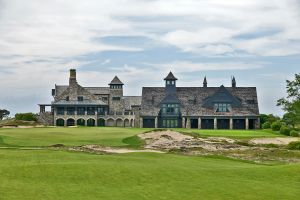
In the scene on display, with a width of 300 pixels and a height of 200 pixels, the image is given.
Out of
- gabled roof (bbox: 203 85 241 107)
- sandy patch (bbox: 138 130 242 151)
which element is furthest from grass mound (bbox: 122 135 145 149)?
gabled roof (bbox: 203 85 241 107)

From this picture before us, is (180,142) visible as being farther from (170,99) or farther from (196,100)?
(196,100)

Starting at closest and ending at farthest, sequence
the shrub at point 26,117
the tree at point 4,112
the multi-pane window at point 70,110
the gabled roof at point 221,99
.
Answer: the shrub at point 26,117 < the gabled roof at point 221,99 < the multi-pane window at point 70,110 < the tree at point 4,112

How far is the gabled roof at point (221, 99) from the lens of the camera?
122375mm

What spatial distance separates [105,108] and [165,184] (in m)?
106

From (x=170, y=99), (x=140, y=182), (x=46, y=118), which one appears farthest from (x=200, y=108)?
(x=140, y=182)

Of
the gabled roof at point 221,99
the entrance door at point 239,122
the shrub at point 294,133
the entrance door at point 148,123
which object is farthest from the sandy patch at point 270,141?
the entrance door at point 148,123

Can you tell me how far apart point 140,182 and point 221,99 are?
99.1 metres

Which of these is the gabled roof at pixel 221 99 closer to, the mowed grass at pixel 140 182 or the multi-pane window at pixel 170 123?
the multi-pane window at pixel 170 123

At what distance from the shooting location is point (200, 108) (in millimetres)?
122125

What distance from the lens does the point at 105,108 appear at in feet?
425

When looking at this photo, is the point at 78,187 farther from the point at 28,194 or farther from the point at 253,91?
the point at 253,91

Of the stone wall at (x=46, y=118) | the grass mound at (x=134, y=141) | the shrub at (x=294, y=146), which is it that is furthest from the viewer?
the stone wall at (x=46, y=118)

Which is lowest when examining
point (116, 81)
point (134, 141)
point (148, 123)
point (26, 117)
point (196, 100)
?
point (134, 141)

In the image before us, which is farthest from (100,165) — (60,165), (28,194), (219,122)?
(219,122)
